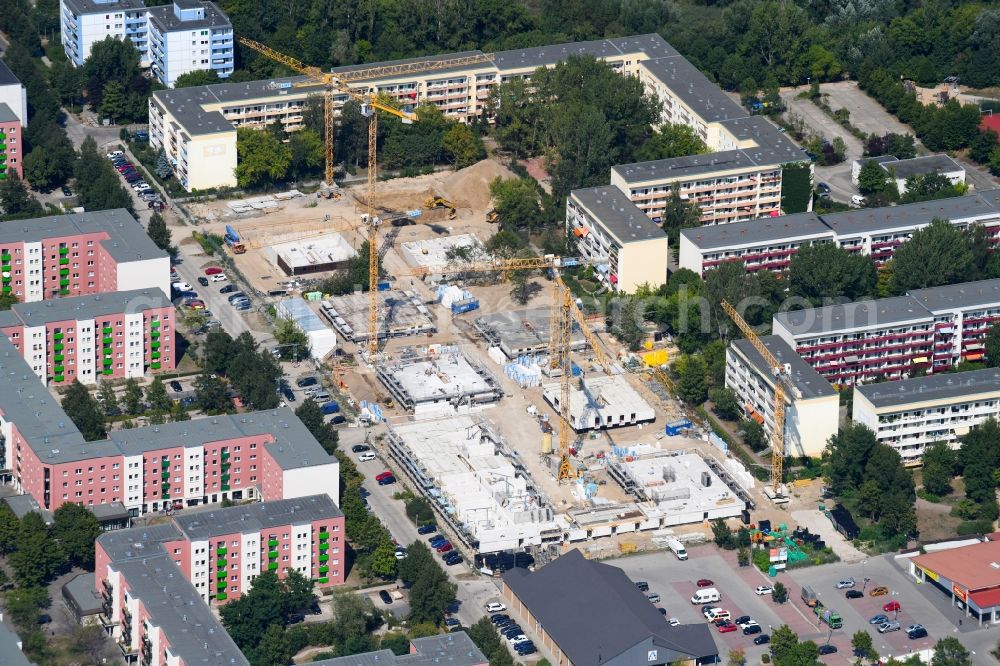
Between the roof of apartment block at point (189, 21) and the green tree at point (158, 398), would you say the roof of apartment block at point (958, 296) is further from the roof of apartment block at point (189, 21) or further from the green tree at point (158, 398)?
the roof of apartment block at point (189, 21)

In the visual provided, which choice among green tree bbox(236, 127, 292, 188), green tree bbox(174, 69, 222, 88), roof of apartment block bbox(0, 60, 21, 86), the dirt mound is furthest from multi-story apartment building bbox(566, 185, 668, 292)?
roof of apartment block bbox(0, 60, 21, 86)

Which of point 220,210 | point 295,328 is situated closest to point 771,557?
point 295,328

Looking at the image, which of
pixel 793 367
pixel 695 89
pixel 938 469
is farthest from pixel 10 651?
pixel 695 89

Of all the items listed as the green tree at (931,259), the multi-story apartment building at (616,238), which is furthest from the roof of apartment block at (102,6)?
the green tree at (931,259)

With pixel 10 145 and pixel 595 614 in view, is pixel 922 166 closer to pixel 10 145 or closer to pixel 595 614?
pixel 595 614

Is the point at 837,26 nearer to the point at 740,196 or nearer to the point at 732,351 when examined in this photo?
the point at 740,196

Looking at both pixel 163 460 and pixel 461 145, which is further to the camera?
pixel 461 145

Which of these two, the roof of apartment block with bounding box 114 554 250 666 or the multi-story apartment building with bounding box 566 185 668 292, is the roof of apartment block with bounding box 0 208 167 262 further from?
the roof of apartment block with bounding box 114 554 250 666
